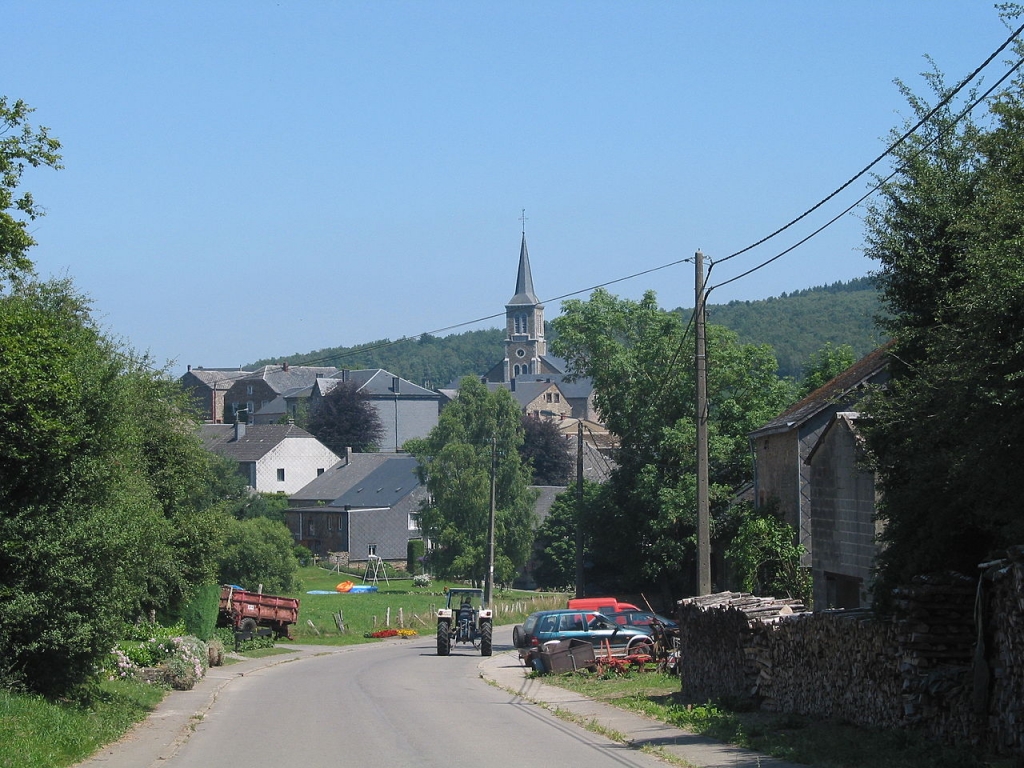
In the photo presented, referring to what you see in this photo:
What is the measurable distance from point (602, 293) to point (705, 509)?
25514mm

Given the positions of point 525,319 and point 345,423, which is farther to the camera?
point 525,319

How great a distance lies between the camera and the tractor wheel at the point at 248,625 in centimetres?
4231

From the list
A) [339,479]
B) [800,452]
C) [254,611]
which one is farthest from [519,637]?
[339,479]

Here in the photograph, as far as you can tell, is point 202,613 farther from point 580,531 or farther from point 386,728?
point 386,728

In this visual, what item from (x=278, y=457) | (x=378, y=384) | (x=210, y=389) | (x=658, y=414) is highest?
(x=210, y=389)

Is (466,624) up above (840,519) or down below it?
below

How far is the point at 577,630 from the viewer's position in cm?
3250

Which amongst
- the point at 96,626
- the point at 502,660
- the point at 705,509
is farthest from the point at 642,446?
the point at 96,626

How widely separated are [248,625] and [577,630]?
15.5 metres

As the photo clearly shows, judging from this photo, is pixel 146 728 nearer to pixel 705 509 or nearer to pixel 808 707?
pixel 808 707

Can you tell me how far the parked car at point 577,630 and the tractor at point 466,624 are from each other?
391cm

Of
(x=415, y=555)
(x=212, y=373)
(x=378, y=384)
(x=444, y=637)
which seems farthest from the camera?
(x=212, y=373)

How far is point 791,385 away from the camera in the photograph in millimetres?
46406

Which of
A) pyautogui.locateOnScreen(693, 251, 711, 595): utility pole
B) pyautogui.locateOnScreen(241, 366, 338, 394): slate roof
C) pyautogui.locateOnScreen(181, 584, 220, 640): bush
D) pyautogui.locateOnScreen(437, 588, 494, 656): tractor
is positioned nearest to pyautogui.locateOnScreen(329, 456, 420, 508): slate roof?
pyautogui.locateOnScreen(437, 588, 494, 656): tractor
